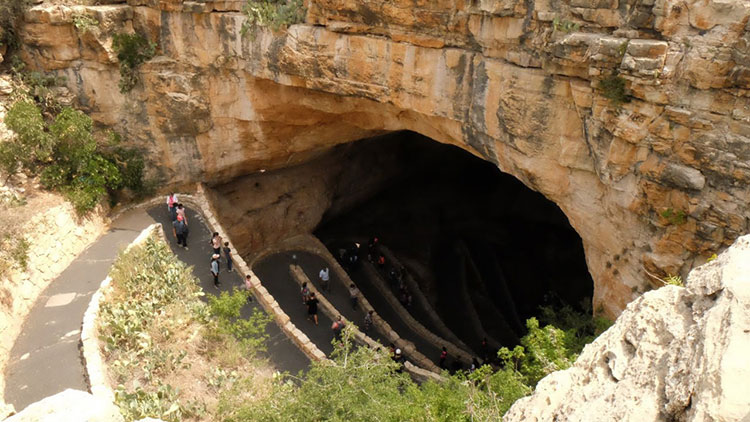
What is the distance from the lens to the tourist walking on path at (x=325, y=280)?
16094 mm

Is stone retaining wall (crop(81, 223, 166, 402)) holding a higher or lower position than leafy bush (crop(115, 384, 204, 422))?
higher

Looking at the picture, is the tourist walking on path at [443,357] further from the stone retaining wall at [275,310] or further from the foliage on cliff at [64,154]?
→ the foliage on cliff at [64,154]

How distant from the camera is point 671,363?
3299mm

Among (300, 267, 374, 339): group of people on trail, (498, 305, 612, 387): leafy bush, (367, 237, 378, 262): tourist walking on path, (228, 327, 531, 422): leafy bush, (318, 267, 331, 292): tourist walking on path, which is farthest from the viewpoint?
(367, 237, 378, 262): tourist walking on path

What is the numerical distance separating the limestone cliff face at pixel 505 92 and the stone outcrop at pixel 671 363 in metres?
4.74

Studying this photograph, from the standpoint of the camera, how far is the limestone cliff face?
7789 mm

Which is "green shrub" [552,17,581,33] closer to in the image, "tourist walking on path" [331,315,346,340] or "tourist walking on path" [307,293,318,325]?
"tourist walking on path" [331,315,346,340]

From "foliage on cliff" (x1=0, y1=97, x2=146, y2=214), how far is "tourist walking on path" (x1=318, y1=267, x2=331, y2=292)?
6.43 meters

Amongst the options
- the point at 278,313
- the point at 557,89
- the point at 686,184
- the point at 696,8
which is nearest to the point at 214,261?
the point at 278,313

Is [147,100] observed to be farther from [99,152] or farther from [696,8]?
[696,8]

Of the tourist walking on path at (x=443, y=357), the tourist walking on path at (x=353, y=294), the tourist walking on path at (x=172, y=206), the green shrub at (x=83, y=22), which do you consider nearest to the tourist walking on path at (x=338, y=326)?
the tourist walking on path at (x=353, y=294)

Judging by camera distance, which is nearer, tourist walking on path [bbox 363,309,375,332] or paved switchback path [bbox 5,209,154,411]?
paved switchback path [bbox 5,209,154,411]

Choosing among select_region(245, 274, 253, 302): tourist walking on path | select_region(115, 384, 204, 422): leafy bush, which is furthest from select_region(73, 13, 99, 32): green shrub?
select_region(115, 384, 204, 422): leafy bush

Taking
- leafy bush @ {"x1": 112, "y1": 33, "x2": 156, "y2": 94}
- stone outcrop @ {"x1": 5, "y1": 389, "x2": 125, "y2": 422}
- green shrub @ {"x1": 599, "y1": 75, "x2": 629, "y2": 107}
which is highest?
green shrub @ {"x1": 599, "y1": 75, "x2": 629, "y2": 107}
